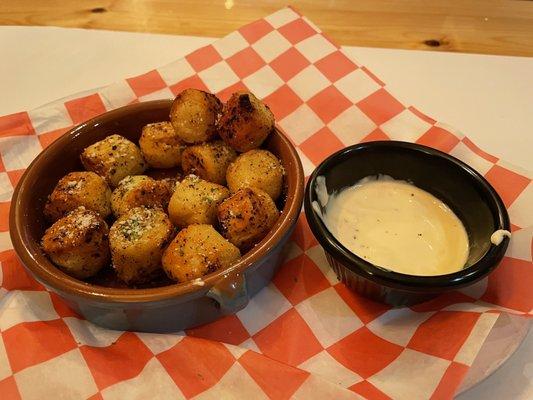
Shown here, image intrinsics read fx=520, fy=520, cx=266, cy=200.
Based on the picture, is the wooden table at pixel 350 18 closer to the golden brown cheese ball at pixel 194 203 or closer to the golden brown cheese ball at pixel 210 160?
the golden brown cheese ball at pixel 210 160

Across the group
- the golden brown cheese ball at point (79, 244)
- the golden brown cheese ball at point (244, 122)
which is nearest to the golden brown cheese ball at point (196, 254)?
the golden brown cheese ball at point (79, 244)

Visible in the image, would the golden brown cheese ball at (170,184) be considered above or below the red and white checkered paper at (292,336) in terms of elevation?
above

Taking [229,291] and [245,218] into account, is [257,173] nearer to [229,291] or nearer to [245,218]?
[245,218]

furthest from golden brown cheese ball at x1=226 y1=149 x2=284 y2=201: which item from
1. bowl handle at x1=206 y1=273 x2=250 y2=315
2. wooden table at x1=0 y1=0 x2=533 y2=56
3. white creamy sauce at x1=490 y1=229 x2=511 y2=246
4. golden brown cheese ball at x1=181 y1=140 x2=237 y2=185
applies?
wooden table at x1=0 y1=0 x2=533 y2=56

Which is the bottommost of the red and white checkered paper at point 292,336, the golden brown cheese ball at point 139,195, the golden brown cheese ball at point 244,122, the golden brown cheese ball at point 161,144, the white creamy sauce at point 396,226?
the red and white checkered paper at point 292,336

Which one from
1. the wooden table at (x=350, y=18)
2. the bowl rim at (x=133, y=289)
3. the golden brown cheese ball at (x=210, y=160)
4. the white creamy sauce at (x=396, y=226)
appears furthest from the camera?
the wooden table at (x=350, y=18)

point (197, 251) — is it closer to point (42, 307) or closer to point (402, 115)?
point (42, 307)
